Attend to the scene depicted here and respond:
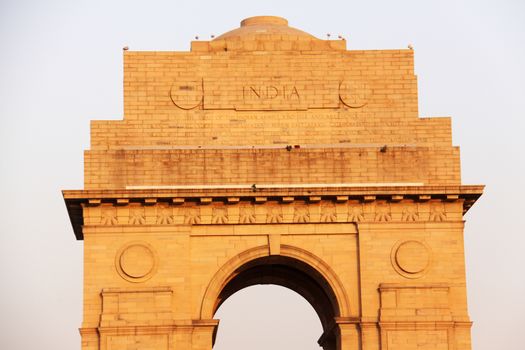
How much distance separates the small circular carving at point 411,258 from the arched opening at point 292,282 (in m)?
2.20

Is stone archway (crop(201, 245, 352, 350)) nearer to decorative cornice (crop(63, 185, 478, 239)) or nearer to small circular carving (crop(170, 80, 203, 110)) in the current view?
decorative cornice (crop(63, 185, 478, 239))

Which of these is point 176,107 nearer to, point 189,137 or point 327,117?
point 189,137

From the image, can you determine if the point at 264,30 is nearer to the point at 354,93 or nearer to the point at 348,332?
the point at 354,93

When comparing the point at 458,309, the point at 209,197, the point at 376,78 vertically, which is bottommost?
the point at 458,309

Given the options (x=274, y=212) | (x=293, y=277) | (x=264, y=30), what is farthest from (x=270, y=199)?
(x=264, y=30)

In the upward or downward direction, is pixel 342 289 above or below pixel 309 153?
below

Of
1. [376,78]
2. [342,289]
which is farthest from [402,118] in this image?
[342,289]

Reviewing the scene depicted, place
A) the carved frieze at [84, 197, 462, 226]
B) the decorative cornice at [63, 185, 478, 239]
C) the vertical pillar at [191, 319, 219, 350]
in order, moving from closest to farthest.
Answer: the vertical pillar at [191, 319, 219, 350] → the decorative cornice at [63, 185, 478, 239] → the carved frieze at [84, 197, 462, 226]

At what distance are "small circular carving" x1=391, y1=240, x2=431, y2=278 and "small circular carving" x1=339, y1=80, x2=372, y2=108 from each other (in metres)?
5.13

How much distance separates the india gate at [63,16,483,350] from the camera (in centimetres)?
5794

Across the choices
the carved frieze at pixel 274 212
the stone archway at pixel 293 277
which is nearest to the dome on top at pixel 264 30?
the carved frieze at pixel 274 212

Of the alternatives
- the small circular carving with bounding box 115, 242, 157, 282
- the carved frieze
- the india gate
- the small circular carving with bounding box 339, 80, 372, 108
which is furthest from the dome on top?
the small circular carving with bounding box 115, 242, 157, 282

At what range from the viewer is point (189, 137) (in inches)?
2356

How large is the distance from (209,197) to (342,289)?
17.2 ft
